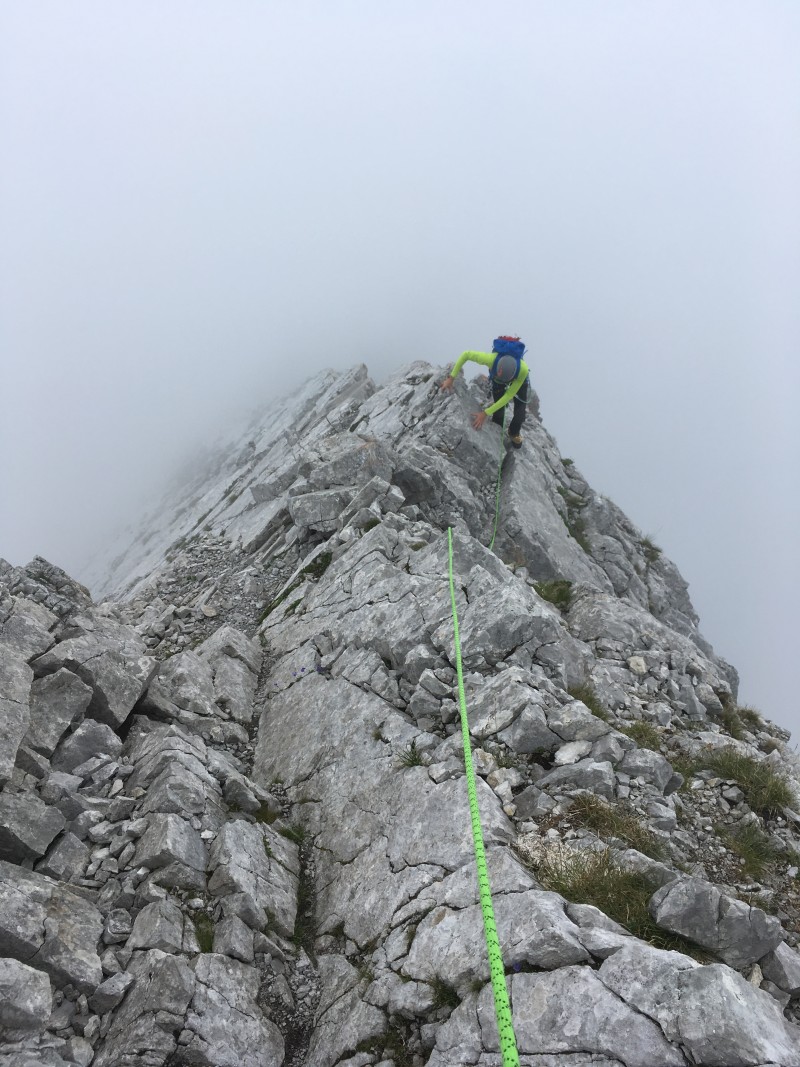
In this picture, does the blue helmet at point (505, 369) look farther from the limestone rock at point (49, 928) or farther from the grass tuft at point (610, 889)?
the limestone rock at point (49, 928)

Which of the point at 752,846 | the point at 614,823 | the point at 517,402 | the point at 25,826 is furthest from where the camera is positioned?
the point at 517,402

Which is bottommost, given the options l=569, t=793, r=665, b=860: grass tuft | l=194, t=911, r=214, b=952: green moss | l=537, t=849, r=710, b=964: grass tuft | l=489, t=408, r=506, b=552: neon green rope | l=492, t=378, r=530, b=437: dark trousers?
l=194, t=911, r=214, b=952: green moss

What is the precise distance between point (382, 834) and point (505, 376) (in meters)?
17.2

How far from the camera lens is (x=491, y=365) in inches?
856

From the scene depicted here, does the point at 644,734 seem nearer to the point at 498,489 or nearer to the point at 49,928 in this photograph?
the point at 49,928

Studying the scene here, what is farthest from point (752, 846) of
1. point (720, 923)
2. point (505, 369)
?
point (505, 369)

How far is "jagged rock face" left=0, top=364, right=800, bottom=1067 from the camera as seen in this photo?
5992 millimetres

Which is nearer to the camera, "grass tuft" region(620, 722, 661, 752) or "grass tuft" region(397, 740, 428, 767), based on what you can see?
"grass tuft" region(397, 740, 428, 767)

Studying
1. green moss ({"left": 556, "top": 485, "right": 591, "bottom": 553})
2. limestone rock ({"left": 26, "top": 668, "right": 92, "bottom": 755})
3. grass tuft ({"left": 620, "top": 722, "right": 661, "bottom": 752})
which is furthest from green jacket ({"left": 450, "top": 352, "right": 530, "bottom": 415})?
limestone rock ({"left": 26, "top": 668, "right": 92, "bottom": 755})

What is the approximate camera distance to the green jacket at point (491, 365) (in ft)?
70.4

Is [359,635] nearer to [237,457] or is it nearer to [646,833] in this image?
[646,833]

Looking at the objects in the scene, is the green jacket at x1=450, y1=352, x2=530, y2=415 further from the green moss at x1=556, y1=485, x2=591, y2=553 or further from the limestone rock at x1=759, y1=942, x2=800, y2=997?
the limestone rock at x1=759, y1=942, x2=800, y2=997

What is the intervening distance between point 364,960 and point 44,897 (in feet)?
12.9

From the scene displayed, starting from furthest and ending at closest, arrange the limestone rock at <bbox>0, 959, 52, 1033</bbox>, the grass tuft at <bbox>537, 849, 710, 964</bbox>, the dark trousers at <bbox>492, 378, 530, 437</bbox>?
the dark trousers at <bbox>492, 378, 530, 437</bbox>, the grass tuft at <bbox>537, 849, 710, 964</bbox>, the limestone rock at <bbox>0, 959, 52, 1033</bbox>
